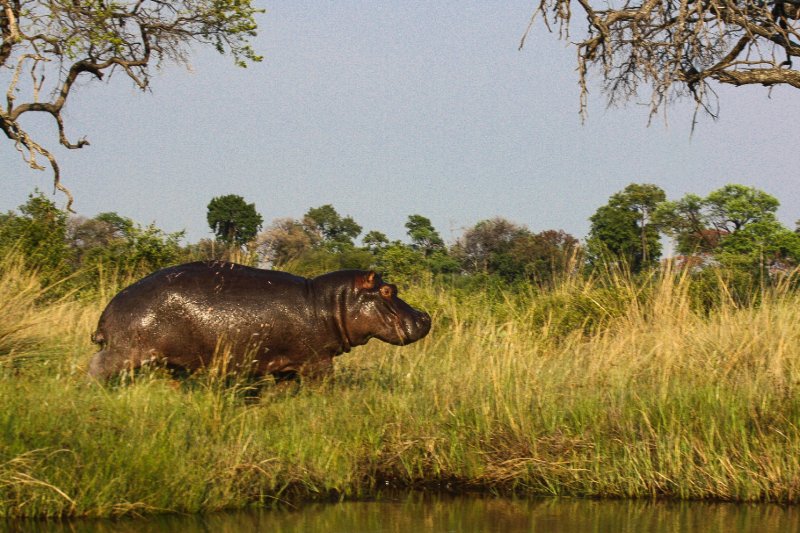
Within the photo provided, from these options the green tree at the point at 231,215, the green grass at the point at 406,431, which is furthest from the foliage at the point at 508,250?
the green grass at the point at 406,431

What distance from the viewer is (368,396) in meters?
6.43

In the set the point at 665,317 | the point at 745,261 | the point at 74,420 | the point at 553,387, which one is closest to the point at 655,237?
the point at 745,261

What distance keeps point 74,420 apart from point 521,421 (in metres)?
2.46


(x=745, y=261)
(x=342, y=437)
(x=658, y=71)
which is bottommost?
(x=342, y=437)

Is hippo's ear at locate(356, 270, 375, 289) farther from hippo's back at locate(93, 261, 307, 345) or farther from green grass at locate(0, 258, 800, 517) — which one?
green grass at locate(0, 258, 800, 517)

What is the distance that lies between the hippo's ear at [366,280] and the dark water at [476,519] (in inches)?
61.7

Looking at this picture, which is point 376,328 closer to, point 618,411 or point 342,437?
point 342,437

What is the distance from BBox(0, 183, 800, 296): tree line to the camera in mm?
12828

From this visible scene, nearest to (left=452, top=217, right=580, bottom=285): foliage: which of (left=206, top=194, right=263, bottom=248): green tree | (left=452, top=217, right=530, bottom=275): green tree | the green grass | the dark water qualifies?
(left=452, top=217, right=530, bottom=275): green tree

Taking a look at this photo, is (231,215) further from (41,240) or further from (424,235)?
(41,240)

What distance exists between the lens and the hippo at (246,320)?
6023 mm

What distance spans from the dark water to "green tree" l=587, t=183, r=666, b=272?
20977mm

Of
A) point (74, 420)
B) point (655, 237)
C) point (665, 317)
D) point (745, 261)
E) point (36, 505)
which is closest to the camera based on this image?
point (36, 505)

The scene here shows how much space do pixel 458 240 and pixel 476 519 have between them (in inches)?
378
